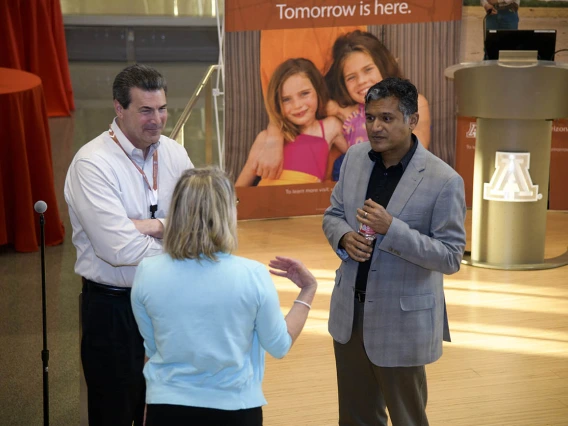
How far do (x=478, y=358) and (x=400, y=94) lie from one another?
7.25 ft

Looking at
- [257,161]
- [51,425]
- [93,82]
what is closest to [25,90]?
[257,161]

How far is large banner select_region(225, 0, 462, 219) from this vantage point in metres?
7.06

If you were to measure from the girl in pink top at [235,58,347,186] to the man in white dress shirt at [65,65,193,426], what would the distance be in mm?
4116

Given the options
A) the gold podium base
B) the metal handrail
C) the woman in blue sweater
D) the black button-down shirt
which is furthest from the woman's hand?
the gold podium base

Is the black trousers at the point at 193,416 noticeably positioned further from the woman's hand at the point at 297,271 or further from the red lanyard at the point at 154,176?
the red lanyard at the point at 154,176

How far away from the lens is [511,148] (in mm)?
6078

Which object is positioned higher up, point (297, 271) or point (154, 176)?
point (154, 176)

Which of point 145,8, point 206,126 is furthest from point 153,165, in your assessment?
point 145,8

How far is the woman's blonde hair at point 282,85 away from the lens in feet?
23.4

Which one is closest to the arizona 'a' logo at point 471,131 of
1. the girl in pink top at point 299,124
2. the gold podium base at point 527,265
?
the girl in pink top at point 299,124

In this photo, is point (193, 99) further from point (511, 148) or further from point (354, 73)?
point (511, 148)

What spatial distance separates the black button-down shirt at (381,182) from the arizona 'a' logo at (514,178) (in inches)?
123

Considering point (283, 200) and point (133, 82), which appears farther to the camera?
point (283, 200)

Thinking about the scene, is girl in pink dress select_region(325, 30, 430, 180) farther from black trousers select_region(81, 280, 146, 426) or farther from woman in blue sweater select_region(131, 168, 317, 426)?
woman in blue sweater select_region(131, 168, 317, 426)
